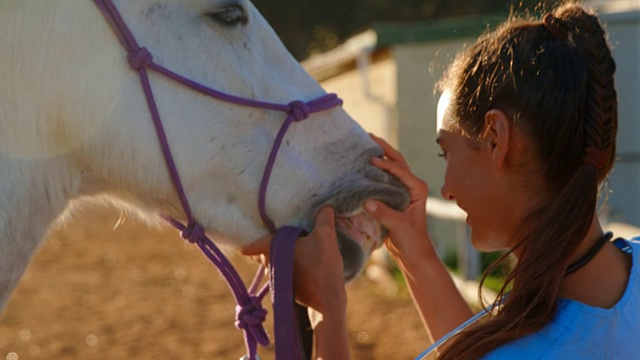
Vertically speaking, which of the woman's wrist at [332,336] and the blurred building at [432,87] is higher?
the blurred building at [432,87]

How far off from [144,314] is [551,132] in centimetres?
634

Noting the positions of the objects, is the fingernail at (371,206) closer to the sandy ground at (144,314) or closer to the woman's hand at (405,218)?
the woman's hand at (405,218)

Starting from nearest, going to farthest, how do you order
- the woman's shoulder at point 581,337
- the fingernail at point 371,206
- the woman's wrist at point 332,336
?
1. the woman's shoulder at point 581,337
2. the woman's wrist at point 332,336
3. the fingernail at point 371,206

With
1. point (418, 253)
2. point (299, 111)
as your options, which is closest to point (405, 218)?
point (418, 253)

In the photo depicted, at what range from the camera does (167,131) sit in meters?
1.96

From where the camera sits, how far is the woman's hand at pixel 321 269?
1.83 metres

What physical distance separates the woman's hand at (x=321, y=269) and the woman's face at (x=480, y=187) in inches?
11.5

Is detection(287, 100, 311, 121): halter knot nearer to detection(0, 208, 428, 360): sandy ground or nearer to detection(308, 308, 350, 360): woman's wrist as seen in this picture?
detection(308, 308, 350, 360): woman's wrist

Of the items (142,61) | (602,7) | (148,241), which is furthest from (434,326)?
(148,241)

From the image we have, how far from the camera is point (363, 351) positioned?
Answer: 237 inches

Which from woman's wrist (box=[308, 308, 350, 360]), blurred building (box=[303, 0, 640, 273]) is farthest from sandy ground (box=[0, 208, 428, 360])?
woman's wrist (box=[308, 308, 350, 360])

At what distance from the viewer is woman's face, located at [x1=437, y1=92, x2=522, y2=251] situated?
1.64 m

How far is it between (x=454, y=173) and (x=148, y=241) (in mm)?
11979

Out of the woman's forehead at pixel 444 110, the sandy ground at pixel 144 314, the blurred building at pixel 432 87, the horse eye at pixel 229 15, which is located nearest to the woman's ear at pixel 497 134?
the woman's forehead at pixel 444 110
